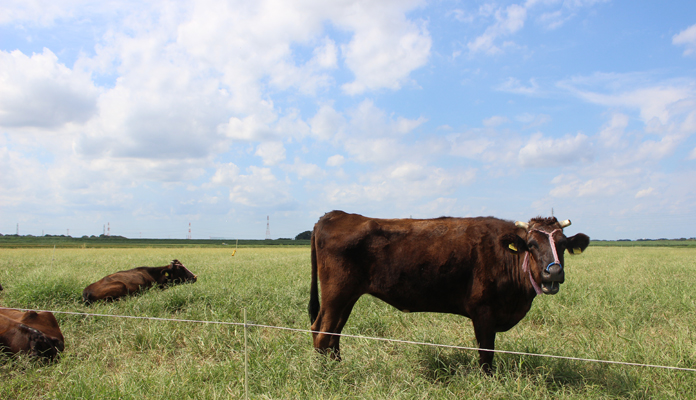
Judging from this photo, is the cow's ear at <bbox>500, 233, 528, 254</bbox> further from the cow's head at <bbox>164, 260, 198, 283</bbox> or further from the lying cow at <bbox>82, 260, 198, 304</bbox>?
the cow's head at <bbox>164, 260, 198, 283</bbox>

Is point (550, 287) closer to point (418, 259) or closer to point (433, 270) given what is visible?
point (433, 270)

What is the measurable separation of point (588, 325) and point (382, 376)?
4.46 m

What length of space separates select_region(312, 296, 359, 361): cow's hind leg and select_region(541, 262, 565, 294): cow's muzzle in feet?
7.66

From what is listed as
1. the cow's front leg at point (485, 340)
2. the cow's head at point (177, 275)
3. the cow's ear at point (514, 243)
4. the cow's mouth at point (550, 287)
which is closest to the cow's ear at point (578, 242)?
the cow's ear at point (514, 243)

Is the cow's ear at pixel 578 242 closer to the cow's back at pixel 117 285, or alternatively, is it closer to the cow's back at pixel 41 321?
the cow's back at pixel 41 321

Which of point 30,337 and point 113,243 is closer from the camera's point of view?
point 30,337

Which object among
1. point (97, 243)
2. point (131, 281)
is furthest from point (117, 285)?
point (97, 243)

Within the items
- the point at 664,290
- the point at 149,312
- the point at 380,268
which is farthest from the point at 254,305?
the point at 664,290

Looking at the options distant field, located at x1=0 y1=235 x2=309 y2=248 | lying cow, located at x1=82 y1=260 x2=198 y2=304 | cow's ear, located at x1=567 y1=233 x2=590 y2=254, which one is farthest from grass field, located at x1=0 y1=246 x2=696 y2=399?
distant field, located at x1=0 y1=235 x2=309 y2=248

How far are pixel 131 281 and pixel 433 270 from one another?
27.7 ft

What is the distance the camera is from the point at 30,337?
18.6ft

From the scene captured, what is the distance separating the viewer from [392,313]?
782 centimetres

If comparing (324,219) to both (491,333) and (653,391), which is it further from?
(653,391)

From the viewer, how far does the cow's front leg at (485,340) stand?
483 centimetres
